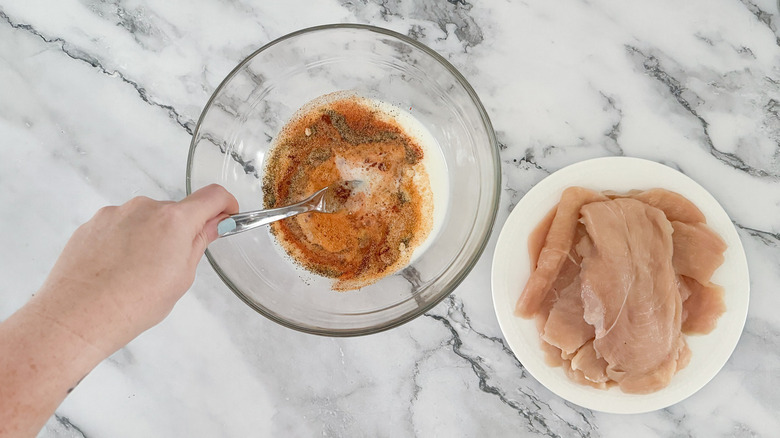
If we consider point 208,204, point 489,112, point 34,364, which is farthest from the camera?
point 489,112

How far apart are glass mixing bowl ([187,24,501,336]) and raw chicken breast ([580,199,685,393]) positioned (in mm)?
337

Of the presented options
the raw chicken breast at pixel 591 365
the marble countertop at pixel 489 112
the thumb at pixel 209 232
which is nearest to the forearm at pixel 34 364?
the thumb at pixel 209 232

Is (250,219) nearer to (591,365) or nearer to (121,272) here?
(121,272)

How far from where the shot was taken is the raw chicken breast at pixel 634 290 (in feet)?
4.75

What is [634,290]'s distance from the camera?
57.5 inches

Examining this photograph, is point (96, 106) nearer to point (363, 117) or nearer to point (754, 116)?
point (363, 117)

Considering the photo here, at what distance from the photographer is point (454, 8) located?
1601 millimetres

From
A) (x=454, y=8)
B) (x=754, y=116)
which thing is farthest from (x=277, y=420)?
(x=754, y=116)

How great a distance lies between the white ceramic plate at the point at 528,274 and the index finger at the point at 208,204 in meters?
0.72

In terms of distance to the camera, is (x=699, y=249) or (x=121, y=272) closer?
(x=121, y=272)

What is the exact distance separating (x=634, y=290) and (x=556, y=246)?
0.73 feet

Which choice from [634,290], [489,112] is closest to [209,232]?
[489,112]

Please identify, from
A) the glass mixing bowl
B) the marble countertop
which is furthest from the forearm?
the marble countertop

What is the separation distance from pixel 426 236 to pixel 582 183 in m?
0.45
